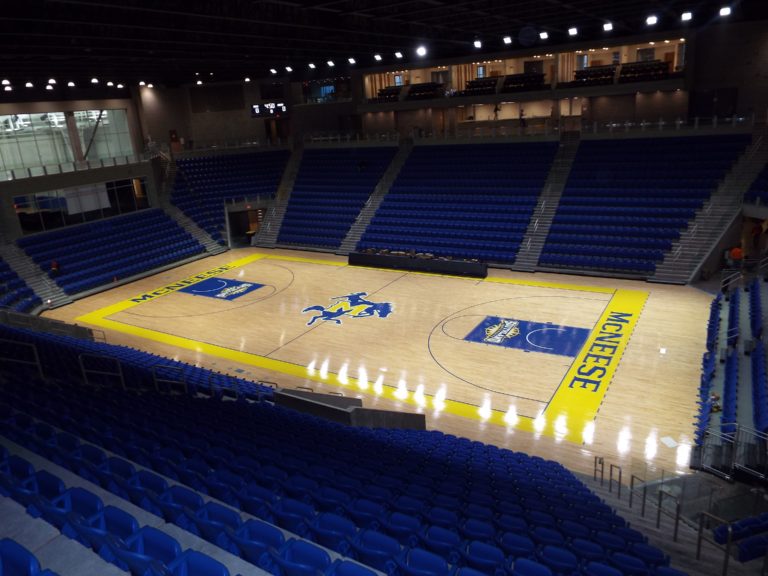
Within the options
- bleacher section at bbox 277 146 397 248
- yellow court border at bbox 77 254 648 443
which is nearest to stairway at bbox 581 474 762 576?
yellow court border at bbox 77 254 648 443

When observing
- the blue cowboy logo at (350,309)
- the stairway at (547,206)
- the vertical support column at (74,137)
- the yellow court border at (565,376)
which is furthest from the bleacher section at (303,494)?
the vertical support column at (74,137)

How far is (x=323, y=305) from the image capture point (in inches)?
809

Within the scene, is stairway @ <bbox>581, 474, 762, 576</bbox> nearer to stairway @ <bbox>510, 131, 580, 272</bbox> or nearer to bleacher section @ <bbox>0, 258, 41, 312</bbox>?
stairway @ <bbox>510, 131, 580, 272</bbox>

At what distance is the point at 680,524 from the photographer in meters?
8.12

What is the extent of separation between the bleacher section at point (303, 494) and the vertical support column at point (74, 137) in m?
24.0

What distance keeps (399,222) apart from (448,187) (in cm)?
316

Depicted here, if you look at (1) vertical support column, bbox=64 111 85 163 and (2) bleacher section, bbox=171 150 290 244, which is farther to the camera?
(2) bleacher section, bbox=171 150 290 244

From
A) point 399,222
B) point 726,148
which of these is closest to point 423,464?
point 399,222

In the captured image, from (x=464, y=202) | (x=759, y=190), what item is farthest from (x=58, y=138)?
(x=759, y=190)

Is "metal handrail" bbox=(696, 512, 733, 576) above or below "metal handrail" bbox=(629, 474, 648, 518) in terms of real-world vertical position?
above

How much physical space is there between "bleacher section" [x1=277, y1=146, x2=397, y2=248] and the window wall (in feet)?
34.5

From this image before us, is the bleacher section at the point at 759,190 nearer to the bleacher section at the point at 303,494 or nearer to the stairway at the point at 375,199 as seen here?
the bleacher section at the point at 303,494

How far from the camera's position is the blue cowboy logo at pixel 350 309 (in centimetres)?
1927

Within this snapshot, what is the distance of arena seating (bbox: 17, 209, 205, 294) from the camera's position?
2433 centimetres
